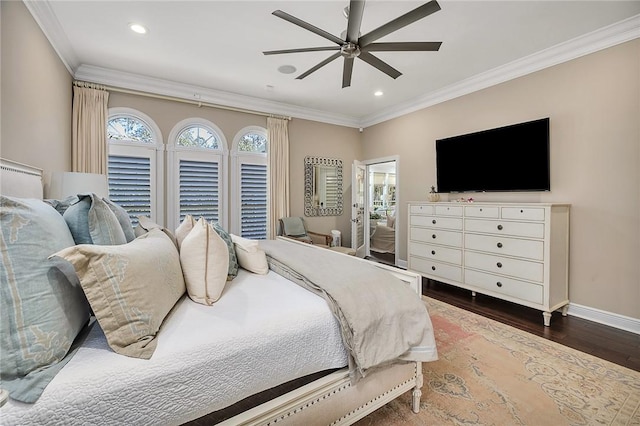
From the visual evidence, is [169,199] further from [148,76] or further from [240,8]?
[240,8]

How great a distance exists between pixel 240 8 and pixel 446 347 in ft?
11.3

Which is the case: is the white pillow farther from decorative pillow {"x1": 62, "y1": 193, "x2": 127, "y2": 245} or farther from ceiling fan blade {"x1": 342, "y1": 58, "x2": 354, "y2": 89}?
ceiling fan blade {"x1": 342, "y1": 58, "x2": 354, "y2": 89}

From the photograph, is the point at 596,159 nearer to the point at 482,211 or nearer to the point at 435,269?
the point at 482,211

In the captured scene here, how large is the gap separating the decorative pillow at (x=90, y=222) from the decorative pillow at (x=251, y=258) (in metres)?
0.84

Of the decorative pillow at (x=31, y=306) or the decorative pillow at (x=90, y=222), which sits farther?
the decorative pillow at (x=90, y=222)

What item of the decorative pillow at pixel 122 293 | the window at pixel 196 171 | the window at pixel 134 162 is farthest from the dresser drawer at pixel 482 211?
the window at pixel 134 162

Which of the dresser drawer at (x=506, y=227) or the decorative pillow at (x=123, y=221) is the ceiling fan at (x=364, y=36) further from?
the dresser drawer at (x=506, y=227)

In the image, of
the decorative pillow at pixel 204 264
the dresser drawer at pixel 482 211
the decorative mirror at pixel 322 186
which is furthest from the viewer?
the decorative mirror at pixel 322 186

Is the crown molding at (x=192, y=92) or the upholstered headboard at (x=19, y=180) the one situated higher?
the crown molding at (x=192, y=92)

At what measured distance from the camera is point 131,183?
3738 millimetres

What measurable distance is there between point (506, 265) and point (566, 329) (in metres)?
0.74

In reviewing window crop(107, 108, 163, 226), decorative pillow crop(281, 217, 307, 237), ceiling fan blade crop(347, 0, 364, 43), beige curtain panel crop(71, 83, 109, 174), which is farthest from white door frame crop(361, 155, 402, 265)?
beige curtain panel crop(71, 83, 109, 174)

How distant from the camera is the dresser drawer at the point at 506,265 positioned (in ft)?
9.03

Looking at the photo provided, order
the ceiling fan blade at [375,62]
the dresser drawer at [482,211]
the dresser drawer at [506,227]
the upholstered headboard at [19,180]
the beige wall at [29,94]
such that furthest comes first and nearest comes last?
the dresser drawer at [482,211], the dresser drawer at [506,227], the ceiling fan blade at [375,62], the beige wall at [29,94], the upholstered headboard at [19,180]
